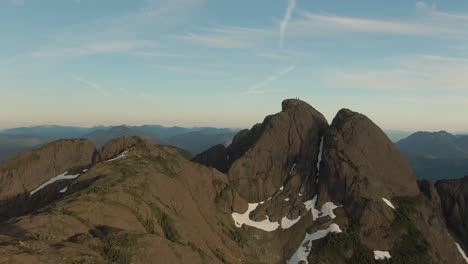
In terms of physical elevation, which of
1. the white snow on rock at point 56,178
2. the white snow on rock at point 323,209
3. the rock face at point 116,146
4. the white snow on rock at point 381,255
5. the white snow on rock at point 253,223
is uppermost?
the rock face at point 116,146

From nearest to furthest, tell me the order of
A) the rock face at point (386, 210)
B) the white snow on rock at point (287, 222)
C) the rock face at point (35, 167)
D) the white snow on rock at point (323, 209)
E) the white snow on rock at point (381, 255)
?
1. the white snow on rock at point (381, 255)
2. the rock face at point (35, 167)
3. the rock face at point (386, 210)
4. the white snow on rock at point (287, 222)
5. the white snow on rock at point (323, 209)

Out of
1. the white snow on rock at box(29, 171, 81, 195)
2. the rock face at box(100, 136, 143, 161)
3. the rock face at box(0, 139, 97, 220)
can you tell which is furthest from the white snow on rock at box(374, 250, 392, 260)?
the rock face at box(0, 139, 97, 220)

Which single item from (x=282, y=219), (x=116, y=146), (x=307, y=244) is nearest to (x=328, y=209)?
(x=282, y=219)

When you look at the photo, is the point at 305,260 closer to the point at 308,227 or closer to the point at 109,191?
the point at 308,227

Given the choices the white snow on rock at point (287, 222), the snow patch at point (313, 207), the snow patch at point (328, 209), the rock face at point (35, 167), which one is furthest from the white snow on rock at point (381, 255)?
the rock face at point (35, 167)

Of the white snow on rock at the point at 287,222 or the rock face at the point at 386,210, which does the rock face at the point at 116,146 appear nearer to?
the white snow on rock at the point at 287,222

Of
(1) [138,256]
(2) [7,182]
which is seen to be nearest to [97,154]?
(2) [7,182]
